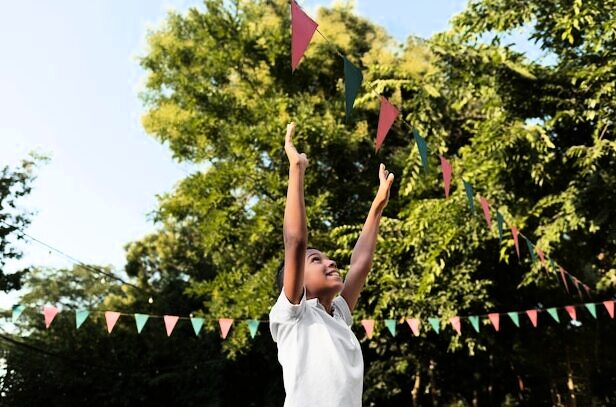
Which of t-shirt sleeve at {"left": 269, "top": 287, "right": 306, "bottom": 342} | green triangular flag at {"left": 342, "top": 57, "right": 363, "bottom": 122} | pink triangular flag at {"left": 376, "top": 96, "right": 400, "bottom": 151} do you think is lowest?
t-shirt sleeve at {"left": 269, "top": 287, "right": 306, "bottom": 342}

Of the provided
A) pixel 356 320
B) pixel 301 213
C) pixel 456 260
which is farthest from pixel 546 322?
pixel 301 213

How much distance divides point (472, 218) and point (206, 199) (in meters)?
5.03

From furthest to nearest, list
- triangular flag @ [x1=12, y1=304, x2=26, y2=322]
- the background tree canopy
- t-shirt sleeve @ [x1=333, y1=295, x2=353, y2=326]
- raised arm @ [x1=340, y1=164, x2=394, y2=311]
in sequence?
the background tree canopy
triangular flag @ [x1=12, y1=304, x2=26, y2=322]
raised arm @ [x1=340, y1=164, x2=394, y2=311]
t-shirt sleeve @ [x1=333, y1=295, x2=353, y2=326]

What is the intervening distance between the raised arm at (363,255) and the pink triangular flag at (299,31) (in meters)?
1.00

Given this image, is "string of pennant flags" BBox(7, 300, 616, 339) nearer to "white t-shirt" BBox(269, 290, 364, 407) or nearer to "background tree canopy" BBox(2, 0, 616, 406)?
"background tree canopy" BBox(2, 0, 616, 406)

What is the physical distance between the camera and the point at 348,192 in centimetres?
1214

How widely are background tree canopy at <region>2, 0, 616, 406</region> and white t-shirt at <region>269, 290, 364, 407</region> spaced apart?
663 cm

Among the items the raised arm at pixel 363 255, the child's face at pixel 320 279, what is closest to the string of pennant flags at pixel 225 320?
the raised arm at pixel 363 255

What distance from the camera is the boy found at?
1.65 metres

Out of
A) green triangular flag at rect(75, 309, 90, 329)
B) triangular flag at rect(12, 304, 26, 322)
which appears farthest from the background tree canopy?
triangular flag at rect(12, 304, 26, 322)

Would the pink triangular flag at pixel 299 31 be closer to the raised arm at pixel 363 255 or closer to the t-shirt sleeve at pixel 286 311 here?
the raised arm at pixel 363 255

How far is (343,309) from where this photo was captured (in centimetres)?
208

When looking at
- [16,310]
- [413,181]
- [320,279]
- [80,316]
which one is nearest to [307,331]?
[320,279]

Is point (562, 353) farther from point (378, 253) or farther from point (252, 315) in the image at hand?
point (252, 315)
